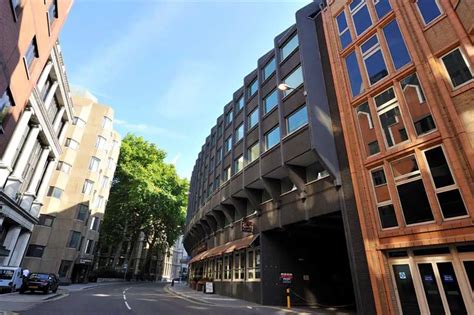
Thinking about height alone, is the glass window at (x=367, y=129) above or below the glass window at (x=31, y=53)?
below

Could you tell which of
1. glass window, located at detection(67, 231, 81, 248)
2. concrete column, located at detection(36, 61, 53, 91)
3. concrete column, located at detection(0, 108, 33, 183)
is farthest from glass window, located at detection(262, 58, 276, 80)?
glass window, located at detection(67, 231, 81, 248)

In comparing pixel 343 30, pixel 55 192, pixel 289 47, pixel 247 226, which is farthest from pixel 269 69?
pixel 55 192

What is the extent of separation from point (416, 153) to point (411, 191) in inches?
64.5

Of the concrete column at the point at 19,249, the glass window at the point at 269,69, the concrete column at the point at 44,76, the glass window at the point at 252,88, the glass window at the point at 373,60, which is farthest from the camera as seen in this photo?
the glass window at the point at 252,88

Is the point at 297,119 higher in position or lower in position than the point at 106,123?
lower

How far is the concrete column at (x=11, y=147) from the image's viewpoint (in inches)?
733

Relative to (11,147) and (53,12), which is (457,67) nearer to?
(53,12)

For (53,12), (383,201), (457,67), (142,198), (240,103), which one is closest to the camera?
(457,67)

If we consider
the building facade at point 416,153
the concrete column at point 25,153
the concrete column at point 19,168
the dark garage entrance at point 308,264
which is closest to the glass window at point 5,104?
the concrete column at point 19,168

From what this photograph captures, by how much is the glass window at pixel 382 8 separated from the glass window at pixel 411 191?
327 inches

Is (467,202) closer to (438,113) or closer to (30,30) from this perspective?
(438,113)

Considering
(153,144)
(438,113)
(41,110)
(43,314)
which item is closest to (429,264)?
(438,113)

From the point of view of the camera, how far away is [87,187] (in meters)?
40.3

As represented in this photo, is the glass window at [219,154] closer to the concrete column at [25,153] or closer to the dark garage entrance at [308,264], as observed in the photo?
the dark garage entrance at [308,264]
